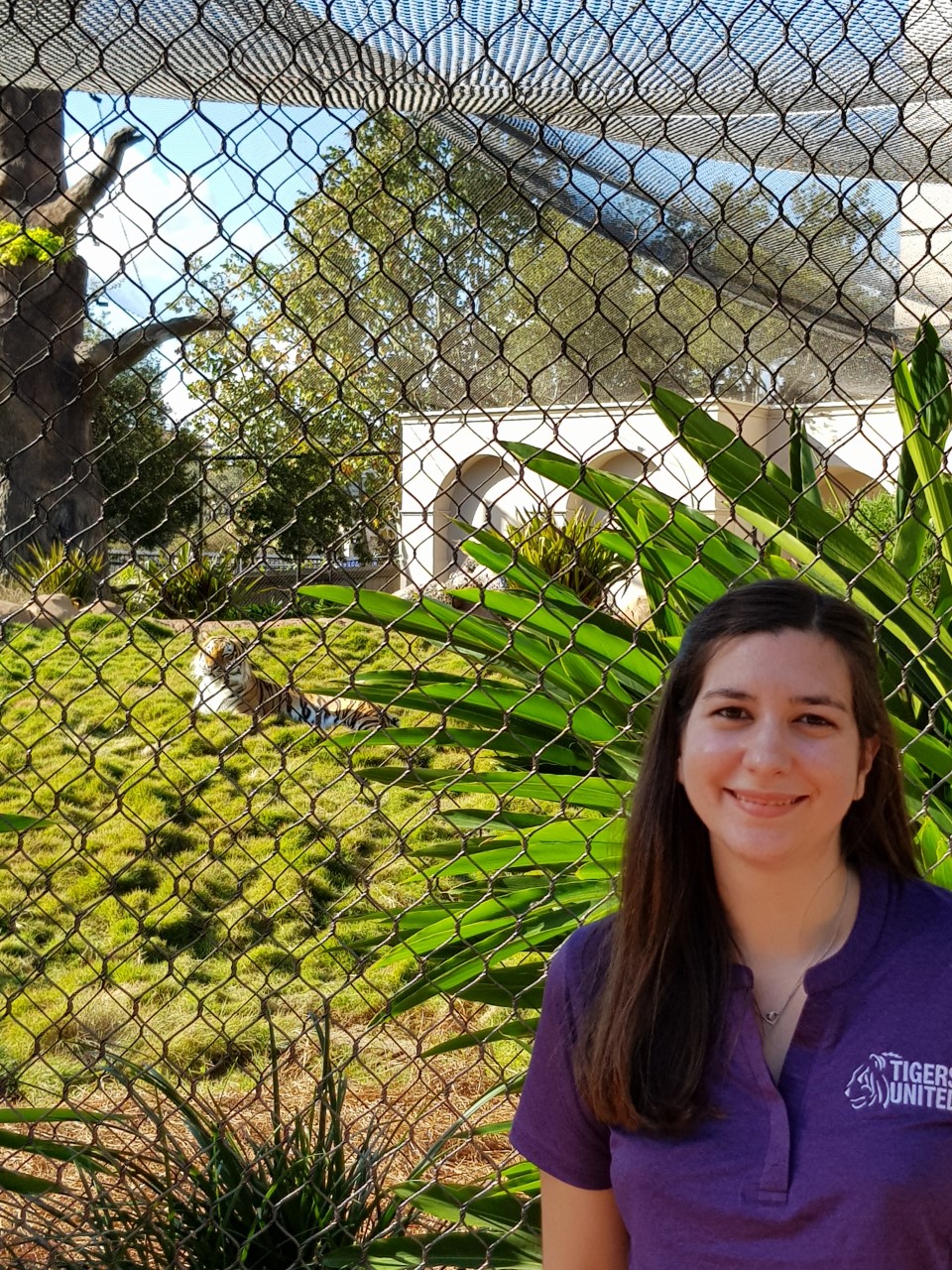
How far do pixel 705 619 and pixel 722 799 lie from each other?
0.69 ft

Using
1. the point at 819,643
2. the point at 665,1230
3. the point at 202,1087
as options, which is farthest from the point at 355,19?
the point at 202,1087

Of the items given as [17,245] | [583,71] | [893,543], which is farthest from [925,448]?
[17,245]

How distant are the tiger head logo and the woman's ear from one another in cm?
28

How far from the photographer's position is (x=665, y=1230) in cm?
119

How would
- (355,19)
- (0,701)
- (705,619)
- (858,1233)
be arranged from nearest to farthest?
(858,1233), (705,619), (0,701), (355,19)

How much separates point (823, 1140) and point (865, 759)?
40cm

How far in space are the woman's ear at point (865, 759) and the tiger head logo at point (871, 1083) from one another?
28cm

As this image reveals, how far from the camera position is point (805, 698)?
4.21ft

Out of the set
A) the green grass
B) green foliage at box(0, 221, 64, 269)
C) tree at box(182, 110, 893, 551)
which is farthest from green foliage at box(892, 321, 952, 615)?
green foliage at box(0, 221, 64, 269)

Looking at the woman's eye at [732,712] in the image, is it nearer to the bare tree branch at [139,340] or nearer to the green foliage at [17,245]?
the bare tree branch at [139,340]

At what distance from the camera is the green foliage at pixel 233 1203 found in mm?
2070

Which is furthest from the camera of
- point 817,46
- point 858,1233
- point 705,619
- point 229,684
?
point 229,684

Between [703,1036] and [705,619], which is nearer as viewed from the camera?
[703,1036]

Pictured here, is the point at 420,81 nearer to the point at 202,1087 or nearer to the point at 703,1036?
the point at 703,1036
